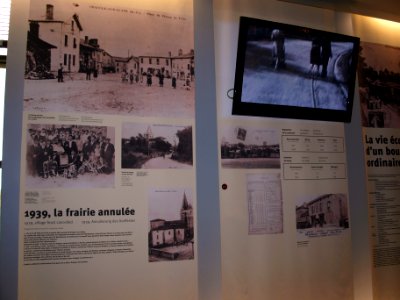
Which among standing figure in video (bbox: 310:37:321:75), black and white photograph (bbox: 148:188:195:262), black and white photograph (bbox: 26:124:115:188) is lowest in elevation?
black and white photograph (bbox: 148:188:195:262)

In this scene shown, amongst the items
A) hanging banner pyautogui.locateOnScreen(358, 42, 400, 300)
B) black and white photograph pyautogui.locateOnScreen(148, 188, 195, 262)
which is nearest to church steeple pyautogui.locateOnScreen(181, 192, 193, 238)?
black and white photograph pyautogui.locateOnScreen(148, 188, 195, 262)

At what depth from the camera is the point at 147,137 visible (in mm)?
1901

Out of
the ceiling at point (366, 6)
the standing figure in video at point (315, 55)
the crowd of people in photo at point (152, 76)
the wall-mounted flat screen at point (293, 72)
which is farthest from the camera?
the ceiling at point (366, 6)

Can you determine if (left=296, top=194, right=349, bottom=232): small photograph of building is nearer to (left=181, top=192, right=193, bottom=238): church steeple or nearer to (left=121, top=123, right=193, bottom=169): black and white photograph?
(left=181, top=192, right=193, bottom=238): church steeple

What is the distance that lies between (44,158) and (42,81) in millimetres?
420

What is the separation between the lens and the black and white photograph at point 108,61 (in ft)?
5.79

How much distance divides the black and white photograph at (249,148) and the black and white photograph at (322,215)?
35 centimetres

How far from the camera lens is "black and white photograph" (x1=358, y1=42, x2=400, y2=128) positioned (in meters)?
2.42

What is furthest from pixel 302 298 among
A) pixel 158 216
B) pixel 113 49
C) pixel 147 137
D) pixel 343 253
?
pixel 113 49

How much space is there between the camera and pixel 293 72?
213 centimetres

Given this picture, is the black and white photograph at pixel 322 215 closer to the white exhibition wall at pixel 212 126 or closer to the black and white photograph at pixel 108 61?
the white exhibition wall at pixel 212 126

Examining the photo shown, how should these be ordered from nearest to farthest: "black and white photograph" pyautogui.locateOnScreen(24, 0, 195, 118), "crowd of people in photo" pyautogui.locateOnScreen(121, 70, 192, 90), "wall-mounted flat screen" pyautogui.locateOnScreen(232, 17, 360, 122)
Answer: "black and white photograph" pyautogui.locateOnScreen(24, 0, 195, 118), "crowd of people in photo" pyautogui.locateOnScreen(121, 70, 192, 90), "wall-mounted flat screen" pyautogui.locateOnScreen(232, 17, 360, 122)

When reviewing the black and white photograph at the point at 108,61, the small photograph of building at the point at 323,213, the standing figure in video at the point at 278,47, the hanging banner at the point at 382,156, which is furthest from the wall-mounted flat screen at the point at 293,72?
the small photograph of building at the point at 323,213

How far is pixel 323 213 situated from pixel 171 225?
3.51 ft
